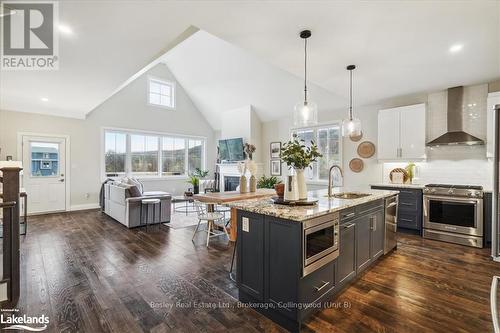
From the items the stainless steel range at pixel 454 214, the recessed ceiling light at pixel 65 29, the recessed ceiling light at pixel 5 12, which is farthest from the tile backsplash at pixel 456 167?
the recessed ceiling light at pixel 5 12

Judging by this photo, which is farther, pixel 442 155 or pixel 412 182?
pixel 412 182

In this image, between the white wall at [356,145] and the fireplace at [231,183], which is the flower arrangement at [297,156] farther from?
the fireplace at [231,183]

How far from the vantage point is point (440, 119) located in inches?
176

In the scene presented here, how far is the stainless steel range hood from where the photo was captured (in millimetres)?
4141

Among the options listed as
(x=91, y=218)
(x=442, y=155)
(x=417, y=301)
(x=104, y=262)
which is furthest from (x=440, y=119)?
(x=91, y=218)

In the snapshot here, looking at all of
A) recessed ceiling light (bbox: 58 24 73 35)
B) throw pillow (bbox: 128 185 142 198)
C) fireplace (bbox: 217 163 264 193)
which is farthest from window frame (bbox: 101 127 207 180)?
recessed ceiling light (bbox: 58 24 73 35)

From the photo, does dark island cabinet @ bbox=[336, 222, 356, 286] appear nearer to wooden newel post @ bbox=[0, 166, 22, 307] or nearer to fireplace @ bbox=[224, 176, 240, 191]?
wooden newel post @ bbox=[0, 166, 22, 307]

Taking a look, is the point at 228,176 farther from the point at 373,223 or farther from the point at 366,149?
the point at 373,223

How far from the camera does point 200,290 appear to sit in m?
2.44

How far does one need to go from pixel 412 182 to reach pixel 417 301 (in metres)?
3.32

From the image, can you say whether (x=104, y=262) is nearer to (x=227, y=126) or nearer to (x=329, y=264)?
(x=329, y=264)

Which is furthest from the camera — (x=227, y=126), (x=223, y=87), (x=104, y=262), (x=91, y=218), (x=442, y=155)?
(x=227, y=126)

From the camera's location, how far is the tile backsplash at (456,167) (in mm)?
4133

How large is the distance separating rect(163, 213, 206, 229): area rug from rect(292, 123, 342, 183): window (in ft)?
11.6
